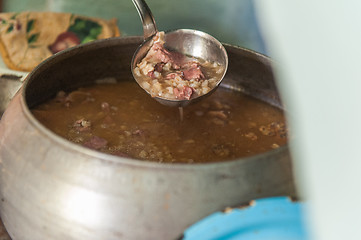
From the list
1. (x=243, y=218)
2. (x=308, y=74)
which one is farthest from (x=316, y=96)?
(x=243, y=218)

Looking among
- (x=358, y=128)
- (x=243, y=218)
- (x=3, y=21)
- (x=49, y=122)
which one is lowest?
(x=3, y=21)

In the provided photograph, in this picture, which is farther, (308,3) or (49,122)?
(49,122)

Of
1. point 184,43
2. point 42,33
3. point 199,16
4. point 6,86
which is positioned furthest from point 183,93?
point 199,16

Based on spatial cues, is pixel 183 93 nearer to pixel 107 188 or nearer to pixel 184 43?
pixel 184 43

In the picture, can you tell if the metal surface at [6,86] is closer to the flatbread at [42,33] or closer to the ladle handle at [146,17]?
the flatbread at [42,33]

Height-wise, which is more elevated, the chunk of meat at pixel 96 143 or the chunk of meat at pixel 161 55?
the chunk of meat at pixel 161 55

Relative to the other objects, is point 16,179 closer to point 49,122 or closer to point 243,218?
point 49,122

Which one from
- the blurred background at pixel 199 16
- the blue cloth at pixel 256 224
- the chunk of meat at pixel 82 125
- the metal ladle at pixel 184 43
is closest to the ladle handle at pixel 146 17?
the metal ladle at pixel 184 43
